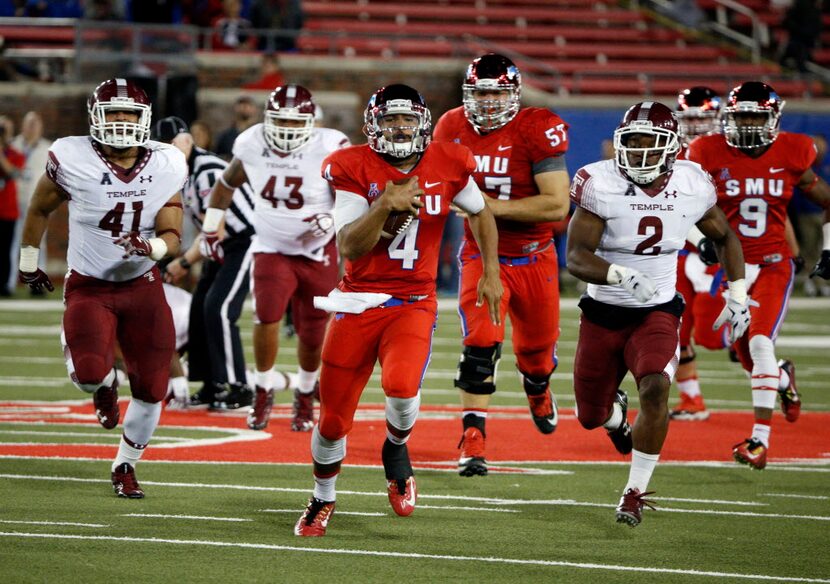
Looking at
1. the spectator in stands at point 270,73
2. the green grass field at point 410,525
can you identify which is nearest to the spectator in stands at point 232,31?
the spectator in stands at point 270,73

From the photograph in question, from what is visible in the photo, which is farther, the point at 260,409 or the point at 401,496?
the point at 260,409

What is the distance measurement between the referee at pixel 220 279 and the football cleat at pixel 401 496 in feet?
10.8

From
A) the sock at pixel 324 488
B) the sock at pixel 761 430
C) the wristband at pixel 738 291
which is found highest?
the wristband at pixel 738 291

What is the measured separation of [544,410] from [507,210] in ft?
3.87

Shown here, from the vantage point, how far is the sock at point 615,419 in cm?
678

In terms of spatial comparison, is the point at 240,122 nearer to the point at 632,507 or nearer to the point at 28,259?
the point at 28,259

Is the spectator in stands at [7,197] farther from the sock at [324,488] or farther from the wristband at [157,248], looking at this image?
the sock at [324,488]

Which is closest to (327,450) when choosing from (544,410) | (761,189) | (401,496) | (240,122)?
(401,496)

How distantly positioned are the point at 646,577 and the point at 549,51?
53.4 ft

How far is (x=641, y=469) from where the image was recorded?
5.85 m

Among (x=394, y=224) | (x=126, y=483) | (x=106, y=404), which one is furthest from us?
(x=106, y=404)

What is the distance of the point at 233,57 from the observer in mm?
17625

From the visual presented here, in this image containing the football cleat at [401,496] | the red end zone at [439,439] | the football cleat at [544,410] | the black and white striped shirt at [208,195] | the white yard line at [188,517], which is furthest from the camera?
the black and white striped shirt at [208,195]

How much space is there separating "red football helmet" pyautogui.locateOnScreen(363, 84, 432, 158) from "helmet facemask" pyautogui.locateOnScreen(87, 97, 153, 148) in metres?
1.12
